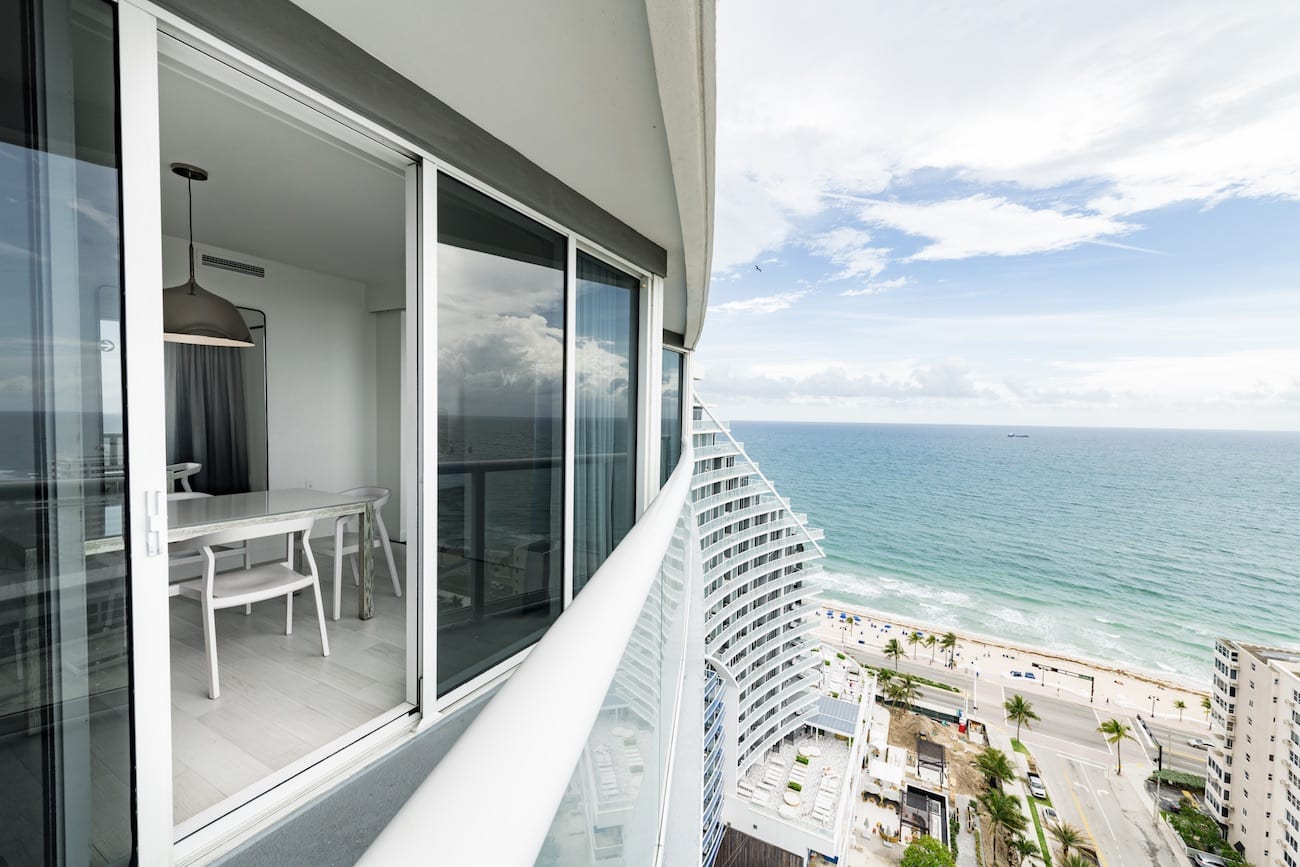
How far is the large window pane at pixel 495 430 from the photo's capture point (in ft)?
8.06

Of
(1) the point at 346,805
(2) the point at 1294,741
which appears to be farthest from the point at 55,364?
(2) the point at 1294,741

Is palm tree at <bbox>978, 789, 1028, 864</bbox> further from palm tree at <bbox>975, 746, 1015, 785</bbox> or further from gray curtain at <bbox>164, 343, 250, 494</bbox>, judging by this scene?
gray curtain at <bbox>164, 343, 250, 494</bbox>

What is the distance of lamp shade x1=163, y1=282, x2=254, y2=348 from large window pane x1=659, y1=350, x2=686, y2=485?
3053mm

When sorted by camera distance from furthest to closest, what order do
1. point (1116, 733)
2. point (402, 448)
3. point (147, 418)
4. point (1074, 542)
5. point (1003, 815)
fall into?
point (1074, 542) < point (1116, 733) < point (1003, 815) < point (402, 448) < point (147, 418)

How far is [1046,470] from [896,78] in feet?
120

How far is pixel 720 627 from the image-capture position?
12.6 m

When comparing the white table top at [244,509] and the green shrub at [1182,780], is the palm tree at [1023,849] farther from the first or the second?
the white table top at [244,509]

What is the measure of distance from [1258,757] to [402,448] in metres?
17.2

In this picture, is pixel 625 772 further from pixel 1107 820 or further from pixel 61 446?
pixel 1107 820

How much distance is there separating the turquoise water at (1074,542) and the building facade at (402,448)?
2289 centimetres

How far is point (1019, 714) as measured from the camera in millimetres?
14117

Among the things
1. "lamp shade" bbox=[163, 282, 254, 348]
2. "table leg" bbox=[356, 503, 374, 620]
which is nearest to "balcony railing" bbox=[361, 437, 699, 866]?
"table leg" bbox=[356, 503, 374, 620]

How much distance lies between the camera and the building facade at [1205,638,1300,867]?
10500 millimetres

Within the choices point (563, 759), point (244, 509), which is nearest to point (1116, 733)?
point (244, 509)
